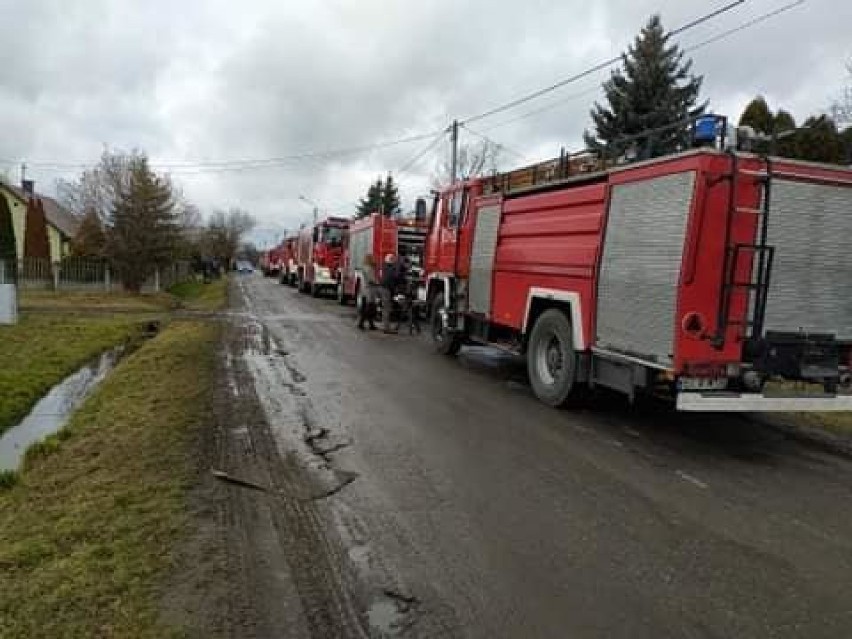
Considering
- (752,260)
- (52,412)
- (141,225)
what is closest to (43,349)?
(52,412)

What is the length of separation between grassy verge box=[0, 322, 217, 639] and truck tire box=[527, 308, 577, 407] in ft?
13.2

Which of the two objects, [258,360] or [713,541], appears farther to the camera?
[258,360]

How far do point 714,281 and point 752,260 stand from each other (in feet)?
1.44

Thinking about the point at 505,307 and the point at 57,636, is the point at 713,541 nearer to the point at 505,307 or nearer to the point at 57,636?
the point at 57,636

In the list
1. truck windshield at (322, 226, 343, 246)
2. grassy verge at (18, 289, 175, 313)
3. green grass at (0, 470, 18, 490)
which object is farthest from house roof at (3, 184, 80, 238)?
green grass at (0, 470, 18, 490)

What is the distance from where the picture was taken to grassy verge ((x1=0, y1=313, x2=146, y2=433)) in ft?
32.3

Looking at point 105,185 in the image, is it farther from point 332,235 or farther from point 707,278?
point 707,278

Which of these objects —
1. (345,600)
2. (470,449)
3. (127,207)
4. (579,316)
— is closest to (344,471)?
(470,449)

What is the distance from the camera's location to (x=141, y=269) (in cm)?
2712

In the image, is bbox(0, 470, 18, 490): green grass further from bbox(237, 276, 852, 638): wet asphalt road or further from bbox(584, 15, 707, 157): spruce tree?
bbox(584, 15, 707, 157): spruce tree

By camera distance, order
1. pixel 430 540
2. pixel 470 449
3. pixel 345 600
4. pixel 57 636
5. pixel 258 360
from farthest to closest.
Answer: pixel 258 360 < pixel 470 449 < pixel 430 540 < pixel 345 600 < pixel 57 636

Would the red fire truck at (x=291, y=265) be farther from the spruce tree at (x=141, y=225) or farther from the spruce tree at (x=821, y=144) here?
the spruce tree at (x=821, y=144)

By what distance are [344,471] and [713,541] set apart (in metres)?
2.75

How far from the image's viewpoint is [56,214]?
185 feet
